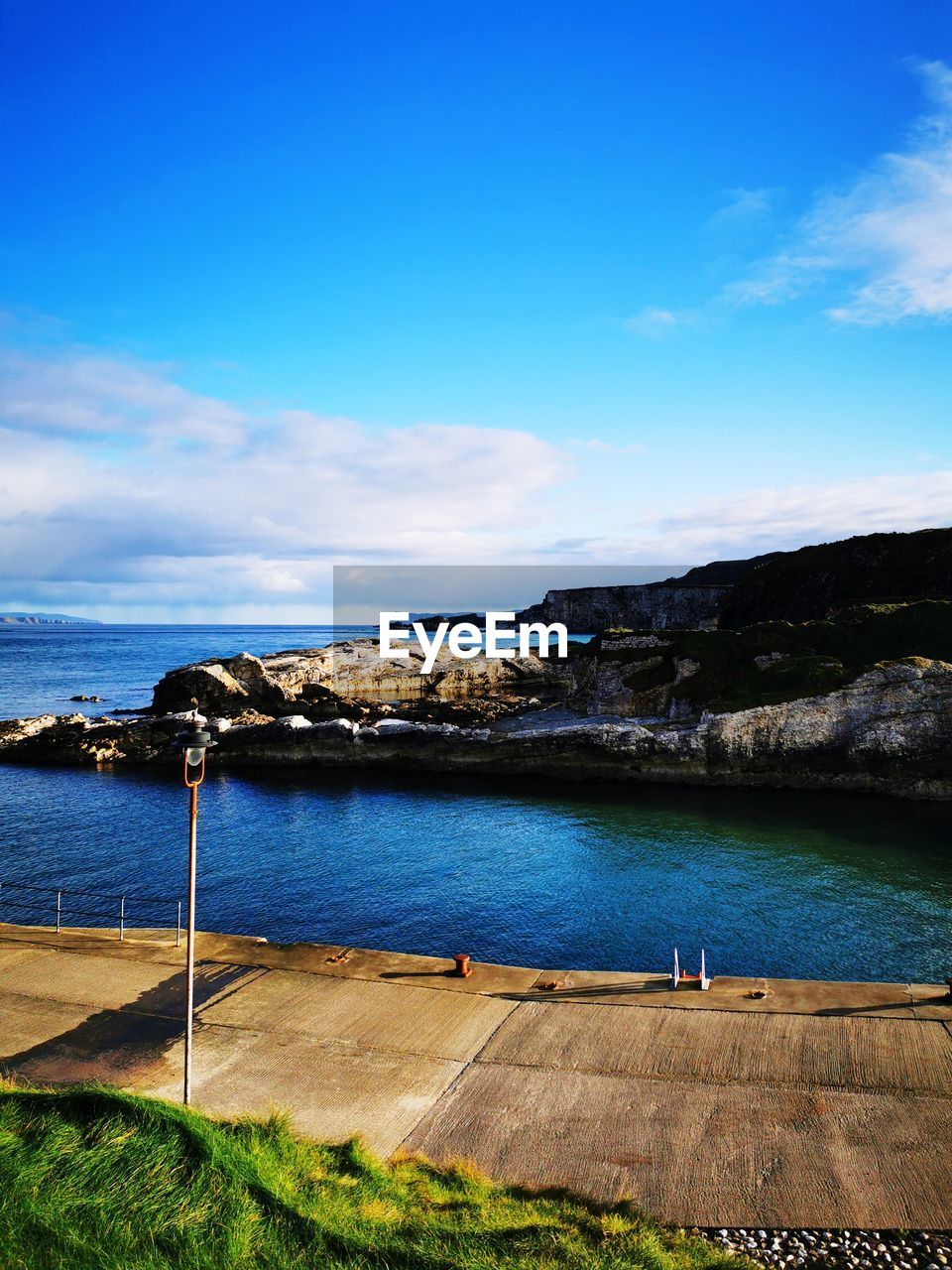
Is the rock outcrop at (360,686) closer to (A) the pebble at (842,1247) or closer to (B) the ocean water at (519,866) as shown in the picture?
(B) the ocean water at (519,866)

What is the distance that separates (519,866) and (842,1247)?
75.6 feet

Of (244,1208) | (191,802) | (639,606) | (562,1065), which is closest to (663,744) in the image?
(562,1065)

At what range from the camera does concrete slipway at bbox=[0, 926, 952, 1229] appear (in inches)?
409

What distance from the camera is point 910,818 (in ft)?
126

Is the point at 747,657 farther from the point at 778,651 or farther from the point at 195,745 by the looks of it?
the point at 195,745

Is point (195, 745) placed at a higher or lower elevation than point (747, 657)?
higher

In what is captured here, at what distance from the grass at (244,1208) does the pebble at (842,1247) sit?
1.49ft

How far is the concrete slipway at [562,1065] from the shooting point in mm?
10391

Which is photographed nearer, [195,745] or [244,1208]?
[244,1208]

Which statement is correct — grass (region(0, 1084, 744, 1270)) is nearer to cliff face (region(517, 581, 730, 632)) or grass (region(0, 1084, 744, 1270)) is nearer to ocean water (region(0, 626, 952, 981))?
ocean water (region(0, 626, 952, 981))

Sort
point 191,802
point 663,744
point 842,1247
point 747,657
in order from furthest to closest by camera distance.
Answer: point 747,657
point 663,744
point 191,802
point 842,1247

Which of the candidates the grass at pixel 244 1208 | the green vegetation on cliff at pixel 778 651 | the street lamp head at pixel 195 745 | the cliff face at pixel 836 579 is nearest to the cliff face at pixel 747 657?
the green vegetation on cliff at pixel 778 651

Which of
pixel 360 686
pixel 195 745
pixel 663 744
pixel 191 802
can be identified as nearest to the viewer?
pixel 191 802

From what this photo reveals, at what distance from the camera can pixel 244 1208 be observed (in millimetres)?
8594
